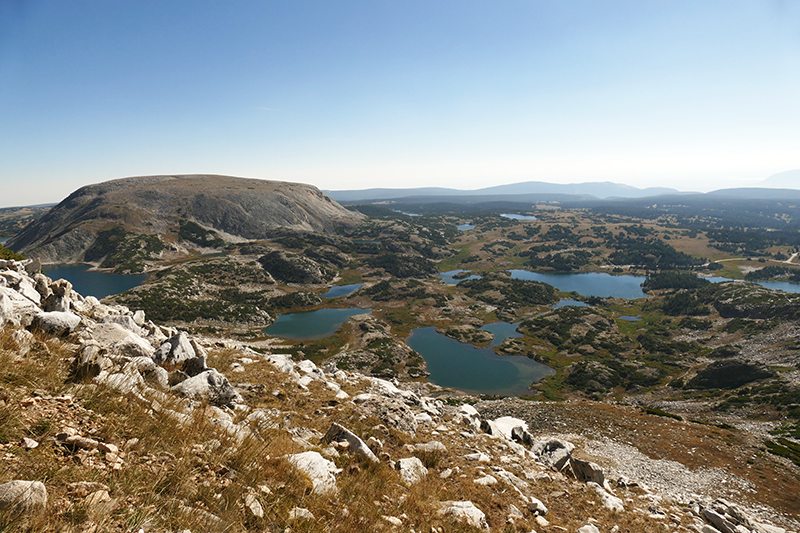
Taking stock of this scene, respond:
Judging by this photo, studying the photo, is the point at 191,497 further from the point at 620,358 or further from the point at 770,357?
the point at 770,357

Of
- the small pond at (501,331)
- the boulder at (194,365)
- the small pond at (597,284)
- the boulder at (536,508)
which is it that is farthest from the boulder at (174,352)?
the small pond at (597,284)

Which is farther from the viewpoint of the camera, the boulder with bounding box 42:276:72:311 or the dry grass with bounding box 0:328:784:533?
the boulder with bounding box 42:276:72:311

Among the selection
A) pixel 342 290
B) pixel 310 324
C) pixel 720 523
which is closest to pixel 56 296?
pixel 720 523

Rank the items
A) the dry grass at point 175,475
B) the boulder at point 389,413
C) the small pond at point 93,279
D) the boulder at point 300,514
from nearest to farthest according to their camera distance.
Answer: the dry grass at point 175,475 < the boulder at point 300,514 < the boulder at point 389,413 < the small pond at point 93,279

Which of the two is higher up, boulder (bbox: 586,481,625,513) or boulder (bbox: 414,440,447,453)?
boulder (bbox: 414,440,447,453)

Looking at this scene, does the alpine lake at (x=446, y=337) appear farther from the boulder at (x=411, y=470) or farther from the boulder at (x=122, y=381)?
the boulder at (x=122, y=381)

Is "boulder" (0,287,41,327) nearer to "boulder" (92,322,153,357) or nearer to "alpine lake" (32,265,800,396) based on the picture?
"boulder" (92,322,153,357)

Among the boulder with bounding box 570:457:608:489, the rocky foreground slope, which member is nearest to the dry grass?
the rocky foreground slope

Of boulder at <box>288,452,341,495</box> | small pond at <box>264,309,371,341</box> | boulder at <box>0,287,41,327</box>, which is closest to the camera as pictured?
boulder at <box>288,452,341,495</box>
